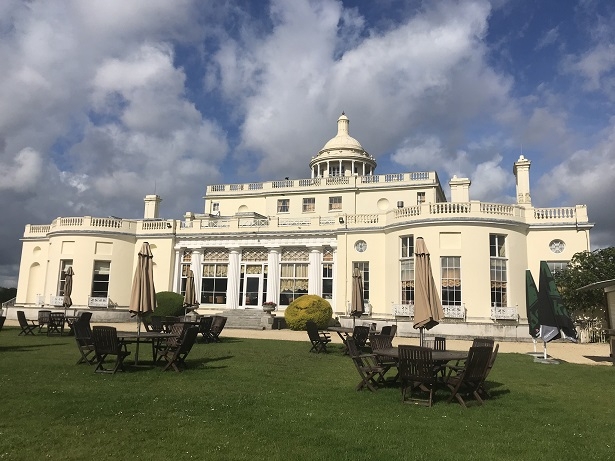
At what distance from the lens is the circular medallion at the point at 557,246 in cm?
2384

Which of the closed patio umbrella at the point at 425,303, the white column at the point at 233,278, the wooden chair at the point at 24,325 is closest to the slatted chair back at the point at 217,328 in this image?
the wooden chair at the point at 24,325

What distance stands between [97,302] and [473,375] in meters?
25.4

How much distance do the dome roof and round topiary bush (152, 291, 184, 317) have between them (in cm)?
1760

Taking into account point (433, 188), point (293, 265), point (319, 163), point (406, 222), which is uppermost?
point (319, 163)

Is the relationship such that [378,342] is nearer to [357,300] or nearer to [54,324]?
[357,300]

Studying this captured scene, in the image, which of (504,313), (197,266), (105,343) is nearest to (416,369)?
(105,343)

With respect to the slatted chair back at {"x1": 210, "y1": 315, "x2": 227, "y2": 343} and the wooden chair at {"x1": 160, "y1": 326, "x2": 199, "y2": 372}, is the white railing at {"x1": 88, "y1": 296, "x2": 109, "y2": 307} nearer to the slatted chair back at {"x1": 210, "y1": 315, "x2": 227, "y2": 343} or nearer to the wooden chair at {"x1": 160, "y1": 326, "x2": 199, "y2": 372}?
the slatted chair back at {"x1": 210, "y1": 315, "x2": 227, "y2": 343}

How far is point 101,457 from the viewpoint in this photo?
5.09 metres

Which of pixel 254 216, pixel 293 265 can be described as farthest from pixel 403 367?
pixel 254 216

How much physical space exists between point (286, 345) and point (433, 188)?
62.1ft

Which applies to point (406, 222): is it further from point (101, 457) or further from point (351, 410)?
point (101, 457)

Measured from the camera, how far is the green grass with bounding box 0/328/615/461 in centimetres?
541

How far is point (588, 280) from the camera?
70.4 feet

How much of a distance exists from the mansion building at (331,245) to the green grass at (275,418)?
1215cm
